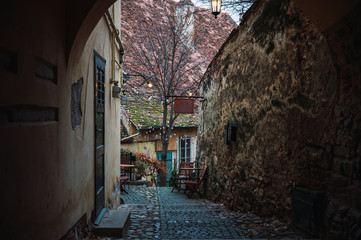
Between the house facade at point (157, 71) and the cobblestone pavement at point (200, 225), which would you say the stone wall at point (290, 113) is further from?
the house facade at point (157, 71)

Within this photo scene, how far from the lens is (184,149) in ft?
50.1

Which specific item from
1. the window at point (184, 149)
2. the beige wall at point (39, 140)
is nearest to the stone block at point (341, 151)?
the beige wall at point (39, 140)

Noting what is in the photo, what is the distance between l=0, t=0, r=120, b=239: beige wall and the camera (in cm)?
178

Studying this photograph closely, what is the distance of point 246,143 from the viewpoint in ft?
19.4

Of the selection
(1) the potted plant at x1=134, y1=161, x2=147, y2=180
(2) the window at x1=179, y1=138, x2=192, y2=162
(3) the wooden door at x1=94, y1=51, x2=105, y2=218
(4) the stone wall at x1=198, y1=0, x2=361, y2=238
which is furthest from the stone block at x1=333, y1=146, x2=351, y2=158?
(2) the window at x1=179, y1=138, x2=192, y2=162

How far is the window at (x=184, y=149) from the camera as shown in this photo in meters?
15.2

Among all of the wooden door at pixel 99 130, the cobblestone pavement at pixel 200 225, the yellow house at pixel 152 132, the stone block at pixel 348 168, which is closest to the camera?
the stone block at pixel 348 168

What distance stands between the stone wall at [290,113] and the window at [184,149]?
297 inches

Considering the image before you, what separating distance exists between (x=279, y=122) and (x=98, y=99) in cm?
280

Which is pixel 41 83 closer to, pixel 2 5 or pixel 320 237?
pixel 2 5

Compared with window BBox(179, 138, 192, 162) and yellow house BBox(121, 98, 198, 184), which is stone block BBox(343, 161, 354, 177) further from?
window BBox(179, 138, 192, 162)

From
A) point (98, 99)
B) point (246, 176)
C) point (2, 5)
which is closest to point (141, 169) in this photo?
point (246, 176)

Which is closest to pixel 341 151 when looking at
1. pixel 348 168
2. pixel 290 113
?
pixel 348 168

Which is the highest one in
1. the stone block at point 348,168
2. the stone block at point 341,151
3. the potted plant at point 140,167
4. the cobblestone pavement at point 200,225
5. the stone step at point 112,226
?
the stone block at point 341,151
